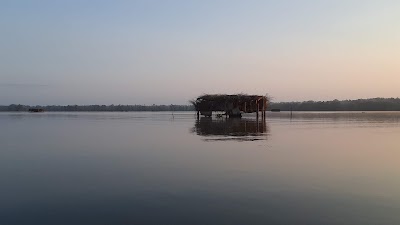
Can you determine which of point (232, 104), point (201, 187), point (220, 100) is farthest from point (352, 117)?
point (201, 187)

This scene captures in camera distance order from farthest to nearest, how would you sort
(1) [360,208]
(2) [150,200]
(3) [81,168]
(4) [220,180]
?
(3) [81,168] < (4) [220,180] < (2) [150,200] < (1) [360,208]

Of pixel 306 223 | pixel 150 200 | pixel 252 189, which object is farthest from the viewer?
pixel 252 189

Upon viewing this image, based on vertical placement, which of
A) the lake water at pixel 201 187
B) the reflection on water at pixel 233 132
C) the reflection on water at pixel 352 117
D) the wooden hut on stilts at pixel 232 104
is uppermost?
the wooden hut on stilts at pixel 232 104

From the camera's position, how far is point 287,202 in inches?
318

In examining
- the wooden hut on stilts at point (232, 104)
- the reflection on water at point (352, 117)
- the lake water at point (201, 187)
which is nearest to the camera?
the lake water at point (201, 187)

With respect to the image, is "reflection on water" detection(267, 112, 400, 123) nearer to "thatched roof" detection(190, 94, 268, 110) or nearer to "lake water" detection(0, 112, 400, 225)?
"thatched roof" detection(190, 94, 268, 110)

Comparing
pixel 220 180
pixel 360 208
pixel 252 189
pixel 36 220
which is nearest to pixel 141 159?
pixel 220 180

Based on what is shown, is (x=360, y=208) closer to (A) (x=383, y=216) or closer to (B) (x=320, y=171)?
(A) (x=383, y=216)

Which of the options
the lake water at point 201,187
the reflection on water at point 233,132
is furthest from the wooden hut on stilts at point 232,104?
the lake water at point 201,187

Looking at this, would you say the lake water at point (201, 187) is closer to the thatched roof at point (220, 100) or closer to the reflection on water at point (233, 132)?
the reflection on water at point (233, 132)

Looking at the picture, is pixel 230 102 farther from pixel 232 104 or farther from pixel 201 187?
pixel 201 187

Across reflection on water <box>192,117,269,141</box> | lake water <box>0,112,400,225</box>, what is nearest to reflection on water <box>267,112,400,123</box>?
reflection on water <box>192,117,269,141</box>

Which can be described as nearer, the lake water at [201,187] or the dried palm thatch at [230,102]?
the lake water at [201,187]

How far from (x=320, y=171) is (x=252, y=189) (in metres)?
3.51
